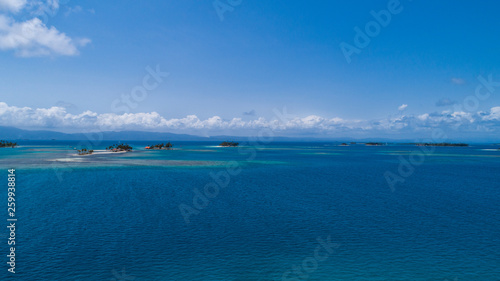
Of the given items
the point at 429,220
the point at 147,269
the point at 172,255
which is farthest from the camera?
the point at 429,220

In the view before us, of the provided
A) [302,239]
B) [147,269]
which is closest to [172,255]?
[147,269]

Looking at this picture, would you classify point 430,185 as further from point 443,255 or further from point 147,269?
point 147,269

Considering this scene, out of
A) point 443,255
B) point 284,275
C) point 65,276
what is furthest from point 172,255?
point 443,255

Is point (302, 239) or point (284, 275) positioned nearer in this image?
point (284, 275)

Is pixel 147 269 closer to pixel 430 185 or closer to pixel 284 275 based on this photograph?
pixel 284 275

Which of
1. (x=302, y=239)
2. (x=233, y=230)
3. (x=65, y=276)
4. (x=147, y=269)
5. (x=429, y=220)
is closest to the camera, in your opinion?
(x=65, y=276)

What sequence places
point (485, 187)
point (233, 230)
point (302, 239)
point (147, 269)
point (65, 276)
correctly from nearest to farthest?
point (65, 276)
point (147, 269)
point (302, 239)
point (233, 230)
point (485, 187)

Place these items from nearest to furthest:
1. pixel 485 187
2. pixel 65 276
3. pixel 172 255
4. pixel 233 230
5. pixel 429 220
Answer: pixel 65 276 → pixel 172 255 → pixel 233 230 → pixel 429 220 → pixel 485 187

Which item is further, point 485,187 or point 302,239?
point 485,187
